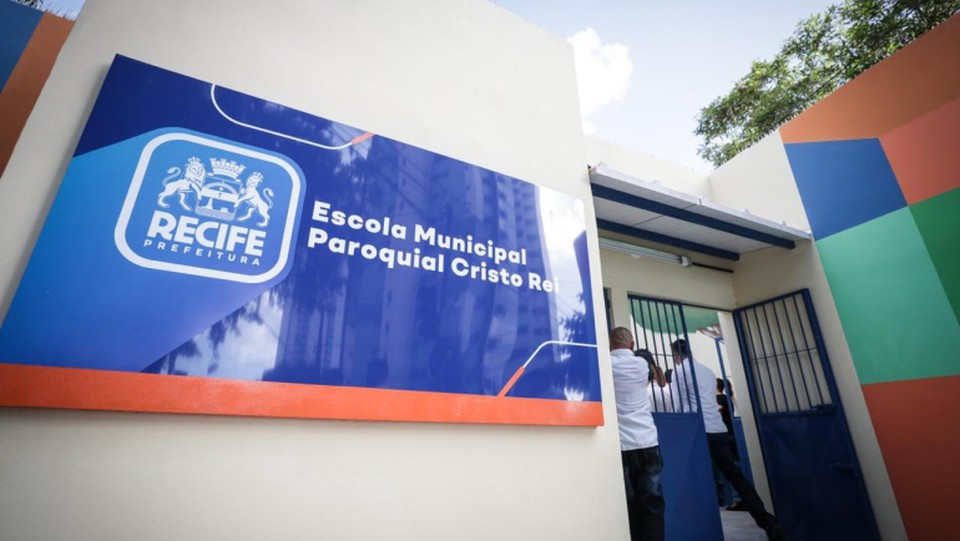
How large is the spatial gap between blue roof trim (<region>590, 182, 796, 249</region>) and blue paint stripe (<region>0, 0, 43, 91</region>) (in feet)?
12.8

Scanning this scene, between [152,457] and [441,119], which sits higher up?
[441,119]

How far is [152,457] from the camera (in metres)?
1.55

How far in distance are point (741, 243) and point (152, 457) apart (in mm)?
5094

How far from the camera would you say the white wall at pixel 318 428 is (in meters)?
1.49

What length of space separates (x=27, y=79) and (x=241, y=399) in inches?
109

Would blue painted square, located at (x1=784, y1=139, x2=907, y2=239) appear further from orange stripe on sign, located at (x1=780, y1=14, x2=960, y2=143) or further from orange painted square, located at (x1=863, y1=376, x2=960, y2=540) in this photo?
orange painted square, located at (x1=863, y1=376, x2=960, y2=540)

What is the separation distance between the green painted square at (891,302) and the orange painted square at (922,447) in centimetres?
11

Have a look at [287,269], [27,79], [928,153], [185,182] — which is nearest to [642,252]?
[928,153]

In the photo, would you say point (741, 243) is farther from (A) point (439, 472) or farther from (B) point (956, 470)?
(A) point (439, 472)

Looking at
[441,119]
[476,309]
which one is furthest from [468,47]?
[476,309]

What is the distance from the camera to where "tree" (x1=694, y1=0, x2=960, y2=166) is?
7.42m

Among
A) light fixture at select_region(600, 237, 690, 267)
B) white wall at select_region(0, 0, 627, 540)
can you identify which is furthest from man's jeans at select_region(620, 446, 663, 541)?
light fixture at select_region(600, 237, 690, 267)

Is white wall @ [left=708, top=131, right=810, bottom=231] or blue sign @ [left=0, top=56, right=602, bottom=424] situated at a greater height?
white wall @ [left=708, top=131, right=810, bottom=231]

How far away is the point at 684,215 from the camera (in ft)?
12.7
